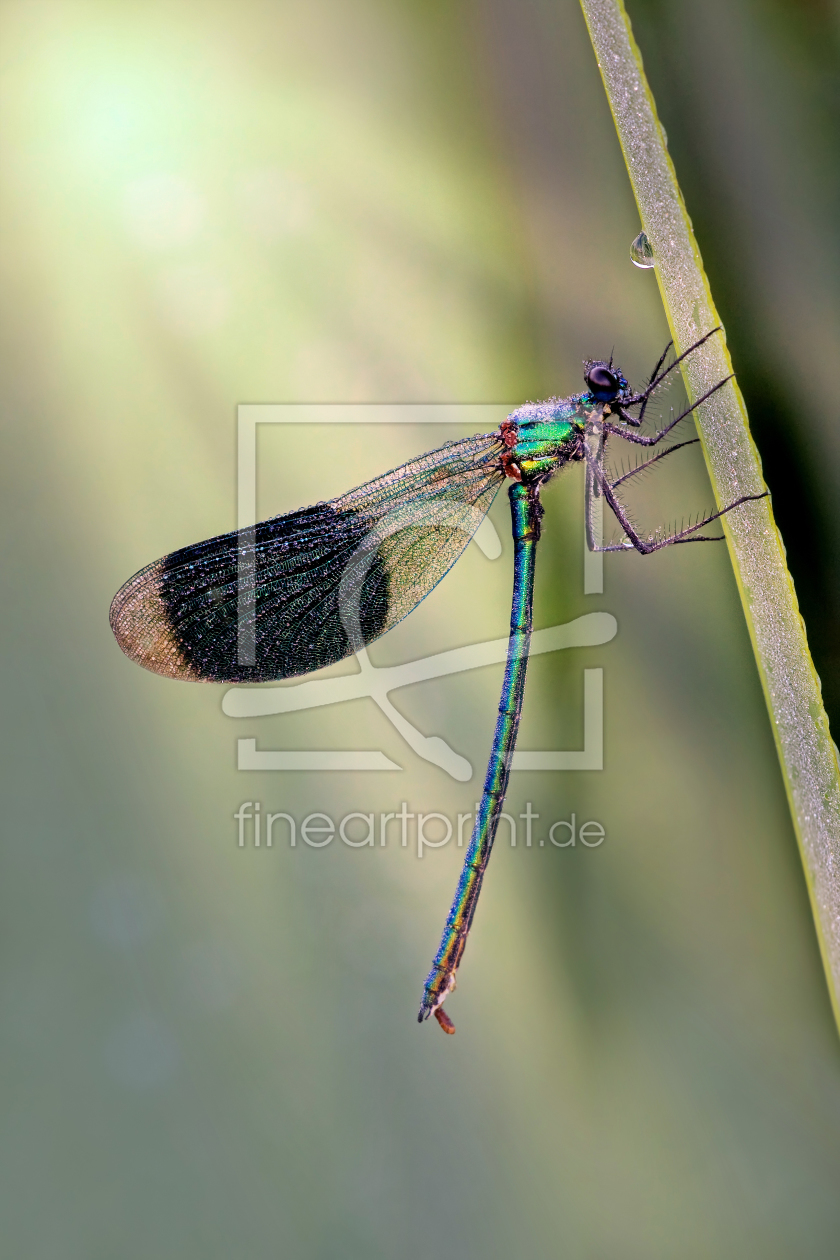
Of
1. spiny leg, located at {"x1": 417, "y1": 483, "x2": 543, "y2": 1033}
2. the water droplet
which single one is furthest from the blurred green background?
Result: the water droplet

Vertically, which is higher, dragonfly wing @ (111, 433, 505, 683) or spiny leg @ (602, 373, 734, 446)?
spiny leg @ (602, 373, 734, 446)

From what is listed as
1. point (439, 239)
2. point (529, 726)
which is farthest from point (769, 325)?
point (439, 239)

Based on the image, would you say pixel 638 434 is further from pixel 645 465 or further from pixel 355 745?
pixel 355 745

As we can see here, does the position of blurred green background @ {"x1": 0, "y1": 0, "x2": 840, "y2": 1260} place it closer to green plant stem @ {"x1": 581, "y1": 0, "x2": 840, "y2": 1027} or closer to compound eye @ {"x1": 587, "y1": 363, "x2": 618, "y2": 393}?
compound eye @ {"x1": 587, "y1": 363, "x2": 618, "y2": 393}

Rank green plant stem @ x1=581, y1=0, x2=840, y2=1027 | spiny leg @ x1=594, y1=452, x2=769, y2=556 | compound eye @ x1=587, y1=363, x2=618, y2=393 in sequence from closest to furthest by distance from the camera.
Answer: green plant stem @ x1=581, y1=0, x2=840, y2=1027, spiny leg @ x1=594, y1=452, x2=769, y2=556, compound eye @ x1=587, y1=363, x2=618, y2=393

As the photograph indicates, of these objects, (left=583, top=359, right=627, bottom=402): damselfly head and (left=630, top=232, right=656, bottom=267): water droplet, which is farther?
(left=583, top=359, right=627, bottom=402): damselfly head

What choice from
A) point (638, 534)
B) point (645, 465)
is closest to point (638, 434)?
point (645, 465)

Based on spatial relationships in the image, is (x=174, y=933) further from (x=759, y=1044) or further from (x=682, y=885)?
(x=759, y=1044)
